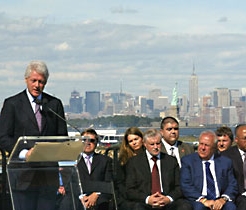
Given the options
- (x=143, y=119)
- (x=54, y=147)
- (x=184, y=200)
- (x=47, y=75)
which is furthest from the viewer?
(x=143, y=119)

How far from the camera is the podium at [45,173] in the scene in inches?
270

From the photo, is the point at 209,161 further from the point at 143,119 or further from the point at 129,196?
the point at 143,119

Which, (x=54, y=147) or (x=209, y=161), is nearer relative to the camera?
(x=54, y=147)

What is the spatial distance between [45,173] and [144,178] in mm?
2640

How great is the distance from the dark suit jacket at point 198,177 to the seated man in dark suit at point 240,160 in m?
0.15

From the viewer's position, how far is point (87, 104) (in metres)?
169

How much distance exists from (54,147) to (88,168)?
10.5ft

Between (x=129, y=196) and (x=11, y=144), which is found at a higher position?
(x=11, y=144)

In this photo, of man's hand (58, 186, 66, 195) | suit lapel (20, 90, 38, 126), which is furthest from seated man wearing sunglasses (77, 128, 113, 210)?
man's hand (58, 186, 66, 195)

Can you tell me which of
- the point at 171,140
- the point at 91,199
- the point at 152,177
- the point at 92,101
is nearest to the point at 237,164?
the point at 171,140

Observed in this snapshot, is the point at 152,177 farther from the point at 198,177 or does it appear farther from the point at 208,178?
the point at 208,178

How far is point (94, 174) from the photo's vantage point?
9961mm

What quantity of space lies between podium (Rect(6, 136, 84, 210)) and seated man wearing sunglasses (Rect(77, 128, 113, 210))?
8.06 ft

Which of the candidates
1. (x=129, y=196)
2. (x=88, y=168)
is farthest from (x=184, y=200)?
(x=88, y=168)
